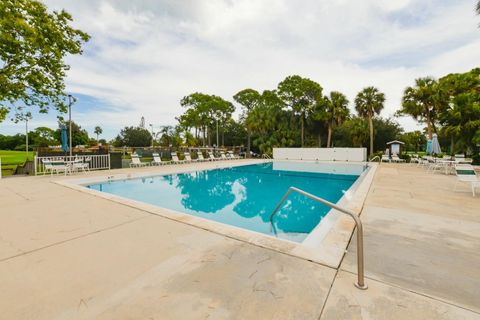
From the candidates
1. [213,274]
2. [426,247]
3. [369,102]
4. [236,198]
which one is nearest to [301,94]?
[369,102]

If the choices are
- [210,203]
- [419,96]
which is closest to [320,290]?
[210,203]

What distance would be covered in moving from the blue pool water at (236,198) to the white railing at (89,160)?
352cm

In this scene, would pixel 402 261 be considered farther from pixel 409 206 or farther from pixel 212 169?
pixel 212 169

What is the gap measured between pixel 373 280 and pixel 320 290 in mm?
575

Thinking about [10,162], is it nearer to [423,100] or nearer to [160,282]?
[160,282]

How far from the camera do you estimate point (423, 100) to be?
18875mm

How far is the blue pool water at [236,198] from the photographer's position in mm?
5203

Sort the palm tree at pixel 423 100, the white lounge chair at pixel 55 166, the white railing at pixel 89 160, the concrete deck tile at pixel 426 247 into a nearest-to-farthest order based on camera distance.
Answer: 1. the concrete deck tile at pixel 426 247
2. the white lounge chair at pixel 55 166
3. the white railing at pixel 89 160
4. the palm tree at pixel 423 100

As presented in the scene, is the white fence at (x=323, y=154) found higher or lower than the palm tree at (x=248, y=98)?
lower

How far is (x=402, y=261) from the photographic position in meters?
2.46

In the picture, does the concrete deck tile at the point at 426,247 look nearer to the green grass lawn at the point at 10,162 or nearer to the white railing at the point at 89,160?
the white railing at the point at 89,160

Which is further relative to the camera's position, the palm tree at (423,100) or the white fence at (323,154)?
the white fence at (323,154)

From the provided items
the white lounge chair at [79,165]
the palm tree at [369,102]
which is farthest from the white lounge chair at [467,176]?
the palm tree at [369,102]

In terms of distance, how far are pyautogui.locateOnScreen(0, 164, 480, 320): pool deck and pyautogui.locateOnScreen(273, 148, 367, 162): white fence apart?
59.0 feet
